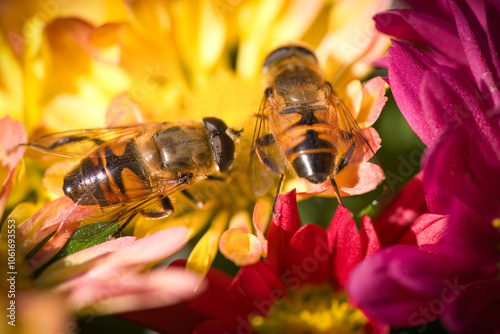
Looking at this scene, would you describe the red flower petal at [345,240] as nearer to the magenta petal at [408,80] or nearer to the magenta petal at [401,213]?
the magenta petal at [401,213]

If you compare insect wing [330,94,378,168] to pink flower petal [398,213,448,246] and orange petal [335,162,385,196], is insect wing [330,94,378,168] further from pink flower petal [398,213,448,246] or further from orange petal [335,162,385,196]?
pink flower petal [398,213,448,246]

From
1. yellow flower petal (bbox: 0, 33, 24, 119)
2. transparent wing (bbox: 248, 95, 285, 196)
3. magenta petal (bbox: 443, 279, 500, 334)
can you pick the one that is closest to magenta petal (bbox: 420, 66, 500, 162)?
magenta petal (bbox: 443, 279, 500, 334)

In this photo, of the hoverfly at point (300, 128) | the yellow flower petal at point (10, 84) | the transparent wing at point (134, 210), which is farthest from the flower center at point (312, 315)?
the yellow flower petal at point (10, 84)

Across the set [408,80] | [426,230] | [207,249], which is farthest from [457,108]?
[207,249]

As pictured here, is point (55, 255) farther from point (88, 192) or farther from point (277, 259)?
point (277, 259)

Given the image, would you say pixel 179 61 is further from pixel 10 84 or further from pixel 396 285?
pixel 396 285

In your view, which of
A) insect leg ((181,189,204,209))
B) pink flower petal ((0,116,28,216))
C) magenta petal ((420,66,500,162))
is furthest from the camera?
insect leg ((181,189,204,209))
